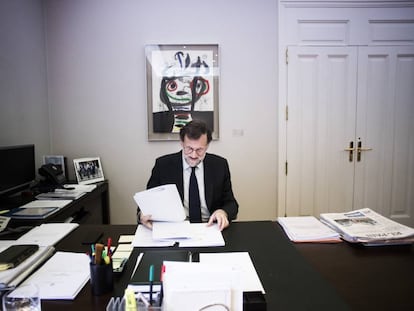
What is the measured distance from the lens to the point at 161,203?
1428 mm

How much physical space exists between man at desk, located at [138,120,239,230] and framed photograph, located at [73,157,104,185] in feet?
3.81

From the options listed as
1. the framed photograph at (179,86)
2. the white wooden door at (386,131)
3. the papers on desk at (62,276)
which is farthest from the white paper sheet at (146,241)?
the white wooden door at (386,131)

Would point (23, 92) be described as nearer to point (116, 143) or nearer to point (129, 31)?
point (116, 143)

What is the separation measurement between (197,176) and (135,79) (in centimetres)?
154

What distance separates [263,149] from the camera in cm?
312

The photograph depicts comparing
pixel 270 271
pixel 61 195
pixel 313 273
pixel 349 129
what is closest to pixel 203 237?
pixel 270 271

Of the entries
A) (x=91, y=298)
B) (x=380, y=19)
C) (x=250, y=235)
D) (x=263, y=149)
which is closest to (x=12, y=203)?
(x=91, y=298)

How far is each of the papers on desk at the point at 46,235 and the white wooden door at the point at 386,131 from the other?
2923 millimetres

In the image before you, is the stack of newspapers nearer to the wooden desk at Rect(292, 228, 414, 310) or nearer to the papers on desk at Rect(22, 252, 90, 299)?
the wooden desk at Rect(292, 228, 414, 310)

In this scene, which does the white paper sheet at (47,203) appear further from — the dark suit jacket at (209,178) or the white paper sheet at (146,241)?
the white paper sheet at (146,241)

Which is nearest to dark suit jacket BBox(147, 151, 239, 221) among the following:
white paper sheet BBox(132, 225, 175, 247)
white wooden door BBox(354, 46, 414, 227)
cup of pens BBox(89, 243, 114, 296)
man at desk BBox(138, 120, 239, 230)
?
man at desk BBox(138, 120, 239, 230)

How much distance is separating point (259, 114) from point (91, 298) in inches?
99.7

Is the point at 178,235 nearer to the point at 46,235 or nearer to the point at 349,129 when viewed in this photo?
the point at 46,235

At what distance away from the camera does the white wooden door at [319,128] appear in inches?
122
